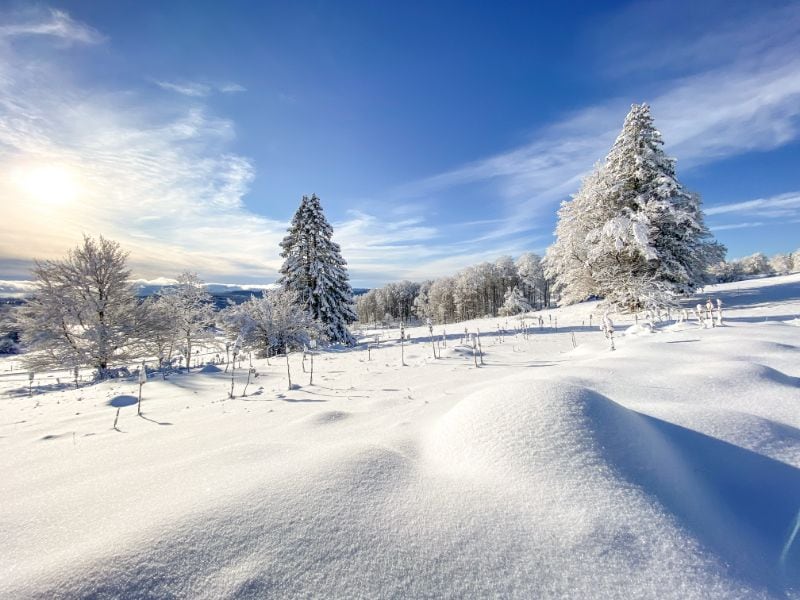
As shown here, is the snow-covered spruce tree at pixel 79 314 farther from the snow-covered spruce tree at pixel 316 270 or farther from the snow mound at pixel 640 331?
the snow mound at pixel 640 331

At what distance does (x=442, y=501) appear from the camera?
6.63 feet

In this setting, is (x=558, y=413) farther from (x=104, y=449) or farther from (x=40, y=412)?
(x=40, y=412)

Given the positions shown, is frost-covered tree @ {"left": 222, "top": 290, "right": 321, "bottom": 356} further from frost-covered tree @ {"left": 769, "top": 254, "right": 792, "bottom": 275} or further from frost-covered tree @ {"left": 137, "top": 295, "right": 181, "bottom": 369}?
frost-covered tree @ {"left": 769, "top": 254, "right": 792, "bottom": 275}

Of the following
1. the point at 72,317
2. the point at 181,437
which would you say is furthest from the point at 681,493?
the point at 72,317

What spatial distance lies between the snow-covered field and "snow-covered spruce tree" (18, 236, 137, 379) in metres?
11.5

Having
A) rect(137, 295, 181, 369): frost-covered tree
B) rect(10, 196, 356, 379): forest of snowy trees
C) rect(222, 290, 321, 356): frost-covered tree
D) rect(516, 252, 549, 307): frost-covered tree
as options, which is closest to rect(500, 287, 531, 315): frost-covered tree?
rect(516, 252, 549, 307): frost-covered tree

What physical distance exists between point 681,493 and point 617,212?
16.6 metres

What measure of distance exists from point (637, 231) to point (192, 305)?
24.9 meters

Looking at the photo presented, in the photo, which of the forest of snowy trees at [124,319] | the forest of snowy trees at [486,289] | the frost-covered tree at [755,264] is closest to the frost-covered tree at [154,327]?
the forest of snowy trees at [124,319]

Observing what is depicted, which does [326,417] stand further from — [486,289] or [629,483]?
[486,289]

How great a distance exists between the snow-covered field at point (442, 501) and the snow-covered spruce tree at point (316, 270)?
17.5 meters

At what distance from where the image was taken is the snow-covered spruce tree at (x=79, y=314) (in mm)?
12703

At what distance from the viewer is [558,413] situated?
8.61ft

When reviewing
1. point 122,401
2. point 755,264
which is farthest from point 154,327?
point 755,264
